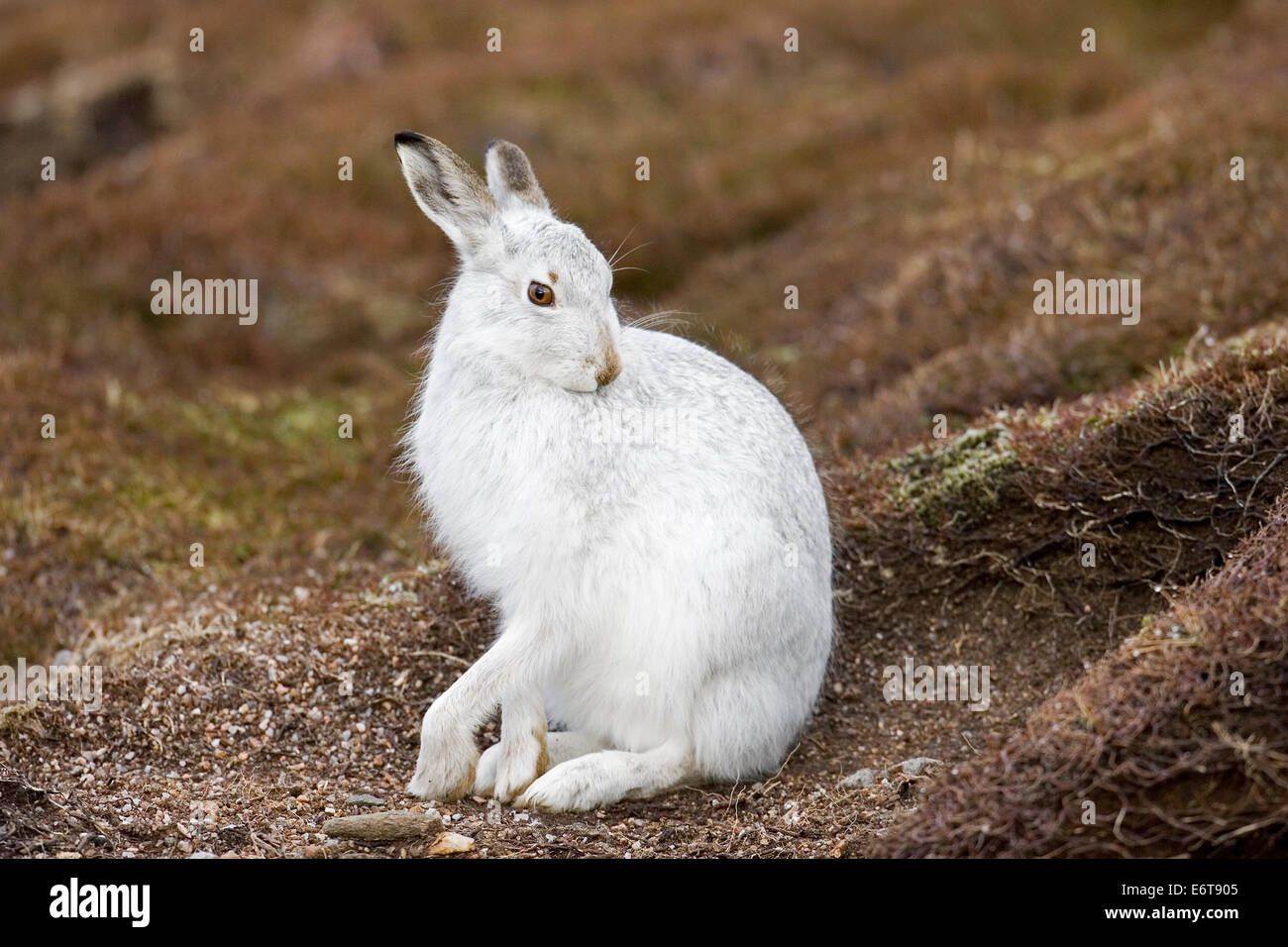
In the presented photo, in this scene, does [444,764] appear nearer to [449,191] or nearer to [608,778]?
[608,778]

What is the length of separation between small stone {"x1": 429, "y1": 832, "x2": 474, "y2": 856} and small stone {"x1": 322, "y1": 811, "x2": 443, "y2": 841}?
96 mm

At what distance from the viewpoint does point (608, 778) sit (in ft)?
20.6

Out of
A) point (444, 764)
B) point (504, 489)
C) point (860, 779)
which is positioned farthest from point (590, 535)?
point (860, 779)

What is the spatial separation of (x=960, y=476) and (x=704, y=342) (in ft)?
5.89

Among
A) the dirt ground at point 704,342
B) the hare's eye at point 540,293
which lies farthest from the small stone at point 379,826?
the hare's eye at point 540,293

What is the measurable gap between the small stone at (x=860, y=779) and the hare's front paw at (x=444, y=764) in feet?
5.67

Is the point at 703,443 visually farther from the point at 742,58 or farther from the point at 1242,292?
Result: the point at 742,58

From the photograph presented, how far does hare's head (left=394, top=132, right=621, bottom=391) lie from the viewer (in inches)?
246

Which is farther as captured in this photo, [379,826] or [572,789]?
[572,789]

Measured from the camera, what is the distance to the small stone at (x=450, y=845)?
5656 millimetres

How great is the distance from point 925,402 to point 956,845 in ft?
18.7

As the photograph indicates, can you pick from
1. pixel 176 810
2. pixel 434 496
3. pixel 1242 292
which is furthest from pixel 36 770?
pixel 1242 292

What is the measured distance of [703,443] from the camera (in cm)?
649

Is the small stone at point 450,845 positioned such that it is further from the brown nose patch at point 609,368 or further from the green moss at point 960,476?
the green moss at point 960,476
